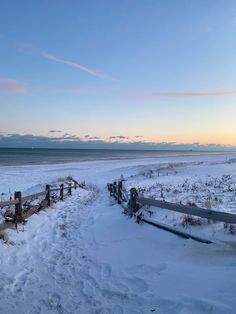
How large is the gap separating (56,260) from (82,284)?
1790 mm

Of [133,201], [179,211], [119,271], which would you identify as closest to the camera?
[119,271]

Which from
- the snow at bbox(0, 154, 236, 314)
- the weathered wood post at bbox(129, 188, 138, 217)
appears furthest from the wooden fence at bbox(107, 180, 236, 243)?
the snow at bbox(0, 154, 236, 314)

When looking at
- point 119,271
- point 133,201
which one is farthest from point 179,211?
point 133,201

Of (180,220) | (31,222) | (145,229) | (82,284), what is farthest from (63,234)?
(82,284)

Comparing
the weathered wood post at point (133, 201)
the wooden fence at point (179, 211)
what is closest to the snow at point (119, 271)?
the wooden fence at point (179, 211)

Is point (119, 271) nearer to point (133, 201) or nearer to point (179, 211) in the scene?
point (179, 211)

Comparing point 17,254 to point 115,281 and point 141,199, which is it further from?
point 141,199

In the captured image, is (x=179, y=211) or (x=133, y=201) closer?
(x=179, y=211)

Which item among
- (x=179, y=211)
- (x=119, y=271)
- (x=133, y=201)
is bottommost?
(x=119, y=271)

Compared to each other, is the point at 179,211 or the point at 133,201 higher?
the point at 179,211

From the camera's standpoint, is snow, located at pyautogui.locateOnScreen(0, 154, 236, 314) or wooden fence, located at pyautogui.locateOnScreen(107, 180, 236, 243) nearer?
snow, located at pyautogui.locateOnScreen(0, 154, 236, 314)

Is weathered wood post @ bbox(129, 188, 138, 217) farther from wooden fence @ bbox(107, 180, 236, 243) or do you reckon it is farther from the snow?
the snow

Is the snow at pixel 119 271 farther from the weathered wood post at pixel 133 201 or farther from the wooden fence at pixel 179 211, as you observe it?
the weathered wood post at pixel 133 201

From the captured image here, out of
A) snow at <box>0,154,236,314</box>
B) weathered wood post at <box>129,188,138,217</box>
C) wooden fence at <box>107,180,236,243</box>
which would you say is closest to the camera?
snow at <box>0,154,236,314</box>
